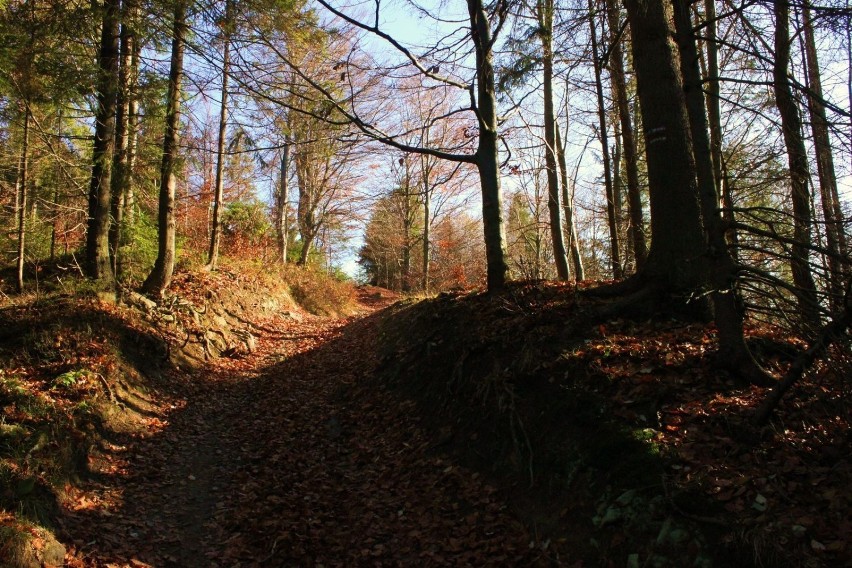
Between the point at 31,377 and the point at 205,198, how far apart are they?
1929 cm

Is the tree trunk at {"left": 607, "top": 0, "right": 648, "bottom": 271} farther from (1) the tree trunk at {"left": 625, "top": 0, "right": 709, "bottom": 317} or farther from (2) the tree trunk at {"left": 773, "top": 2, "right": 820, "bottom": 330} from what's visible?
(1) the tree trunk at {"left": 625, "top": 0, "right": 709, "bottom": 317}

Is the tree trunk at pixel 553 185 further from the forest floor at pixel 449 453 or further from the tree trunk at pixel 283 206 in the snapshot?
the tree trunk at pixel 283 206

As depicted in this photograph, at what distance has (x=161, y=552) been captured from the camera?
4.67 metres

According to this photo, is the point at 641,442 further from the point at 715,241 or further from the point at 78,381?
the point at 78,381

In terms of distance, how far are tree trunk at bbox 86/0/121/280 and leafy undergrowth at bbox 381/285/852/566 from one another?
7.06 meters

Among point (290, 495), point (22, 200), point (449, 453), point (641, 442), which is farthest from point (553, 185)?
point (22, 200)

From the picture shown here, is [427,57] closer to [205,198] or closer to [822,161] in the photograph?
[822,161]

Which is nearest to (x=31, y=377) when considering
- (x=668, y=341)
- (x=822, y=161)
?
(x=668, y=341)

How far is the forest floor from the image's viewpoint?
3.61 m

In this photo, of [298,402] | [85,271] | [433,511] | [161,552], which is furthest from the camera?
[85,271]

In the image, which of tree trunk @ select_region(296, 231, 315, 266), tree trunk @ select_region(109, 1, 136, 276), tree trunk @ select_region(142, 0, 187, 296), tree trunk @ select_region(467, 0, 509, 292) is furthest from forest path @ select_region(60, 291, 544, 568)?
tree trunk @ select_region(296, 231, 315, 266)

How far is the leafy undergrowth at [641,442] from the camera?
331cm

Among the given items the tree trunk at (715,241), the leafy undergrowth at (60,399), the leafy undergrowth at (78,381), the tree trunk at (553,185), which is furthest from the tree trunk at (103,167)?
the tree trunk at (715,241)

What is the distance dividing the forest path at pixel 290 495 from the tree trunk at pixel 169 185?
12.2 feet
